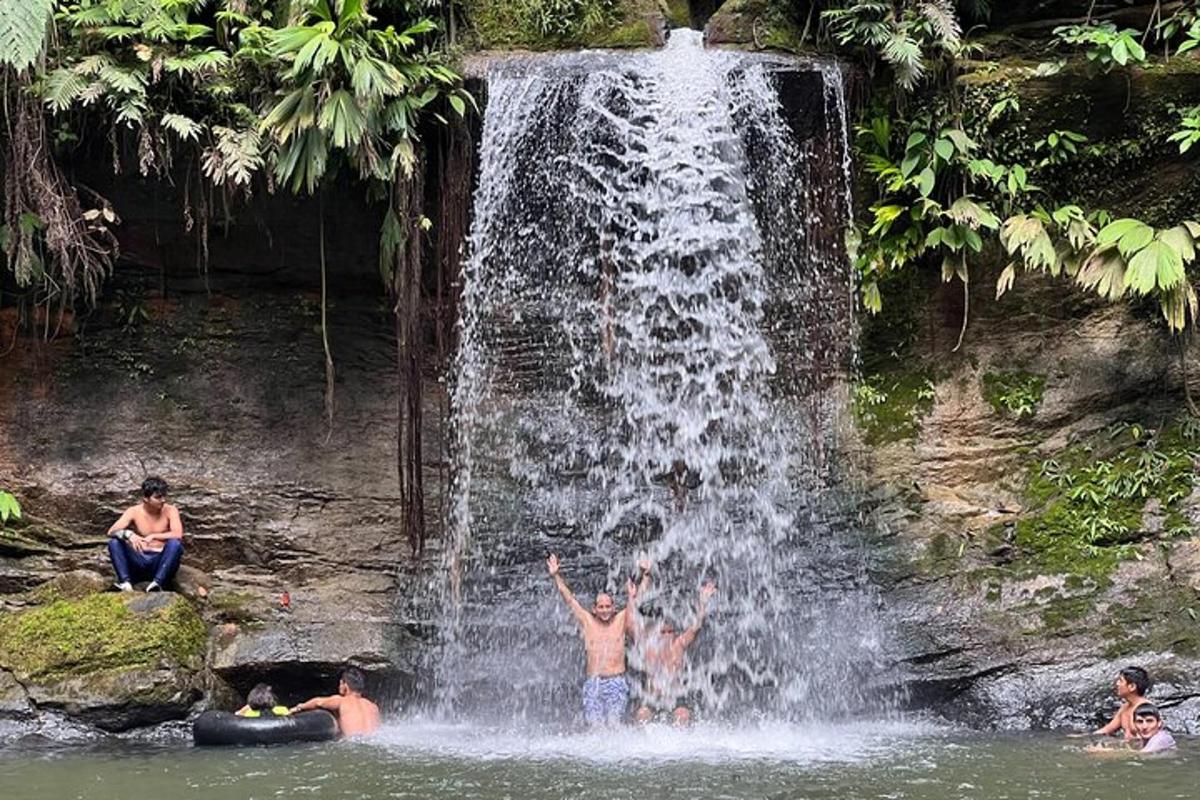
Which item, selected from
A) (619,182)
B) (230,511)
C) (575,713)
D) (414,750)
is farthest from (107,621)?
(619,182)

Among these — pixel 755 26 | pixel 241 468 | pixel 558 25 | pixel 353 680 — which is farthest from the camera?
pixel 558 25

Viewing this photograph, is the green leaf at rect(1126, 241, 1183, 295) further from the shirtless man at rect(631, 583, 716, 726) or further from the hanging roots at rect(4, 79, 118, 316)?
the hanging roots at rect(4, 79, 118, 316)

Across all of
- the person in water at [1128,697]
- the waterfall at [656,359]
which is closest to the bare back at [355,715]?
the waterfall at [656,359]

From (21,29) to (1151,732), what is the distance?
820 cm

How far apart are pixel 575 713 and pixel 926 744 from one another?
2586 millimetres

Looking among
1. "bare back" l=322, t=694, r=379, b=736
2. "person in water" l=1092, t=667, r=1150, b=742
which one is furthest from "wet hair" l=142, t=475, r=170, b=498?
"person in water" l=1092, t=667, r=1150, b=742

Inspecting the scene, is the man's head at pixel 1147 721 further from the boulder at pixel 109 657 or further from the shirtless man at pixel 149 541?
the shirtless man at pixel 149 541

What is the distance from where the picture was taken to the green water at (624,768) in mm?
5777

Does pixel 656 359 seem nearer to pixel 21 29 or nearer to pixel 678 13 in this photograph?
pixel 678 13

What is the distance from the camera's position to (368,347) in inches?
391

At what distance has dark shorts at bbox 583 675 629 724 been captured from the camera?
25.9ft

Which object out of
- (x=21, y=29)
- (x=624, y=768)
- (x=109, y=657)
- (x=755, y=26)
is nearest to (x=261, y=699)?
(x=109, y=657)

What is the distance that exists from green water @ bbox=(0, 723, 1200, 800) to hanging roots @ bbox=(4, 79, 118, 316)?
363 centimetres

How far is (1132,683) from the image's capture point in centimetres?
717
